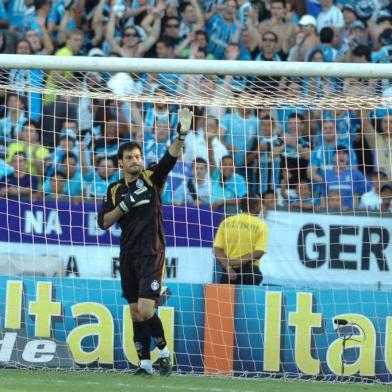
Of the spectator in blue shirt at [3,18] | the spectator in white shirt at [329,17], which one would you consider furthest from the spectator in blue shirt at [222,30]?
the spectator in blue shirt at [3,18]

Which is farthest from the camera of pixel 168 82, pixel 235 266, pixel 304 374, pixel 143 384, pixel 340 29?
pixel 340 29

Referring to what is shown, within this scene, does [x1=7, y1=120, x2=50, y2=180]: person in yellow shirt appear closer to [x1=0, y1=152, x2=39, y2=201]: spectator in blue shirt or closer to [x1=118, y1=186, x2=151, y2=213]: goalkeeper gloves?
[x1=0, y1=152, x2=39, y2=201]: spectator in blue shirt

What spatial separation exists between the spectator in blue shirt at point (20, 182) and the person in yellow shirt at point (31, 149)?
6cm

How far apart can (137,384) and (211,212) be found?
2.76 metres

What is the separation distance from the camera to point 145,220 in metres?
9.32

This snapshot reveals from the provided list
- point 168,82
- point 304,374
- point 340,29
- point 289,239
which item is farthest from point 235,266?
point 340,29

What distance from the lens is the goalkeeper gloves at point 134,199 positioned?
30.1 feet

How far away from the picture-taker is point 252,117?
1201cm

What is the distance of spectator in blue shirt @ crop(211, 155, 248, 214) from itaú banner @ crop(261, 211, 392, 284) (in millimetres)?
429

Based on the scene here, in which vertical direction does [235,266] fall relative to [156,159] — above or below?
below

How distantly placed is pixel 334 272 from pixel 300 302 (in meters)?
0.66

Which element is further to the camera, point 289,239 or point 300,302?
point 289,239

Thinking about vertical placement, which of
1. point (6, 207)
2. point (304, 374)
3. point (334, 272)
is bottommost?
point (304, 374)

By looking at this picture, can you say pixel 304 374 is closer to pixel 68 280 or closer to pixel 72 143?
pixel 68 280
